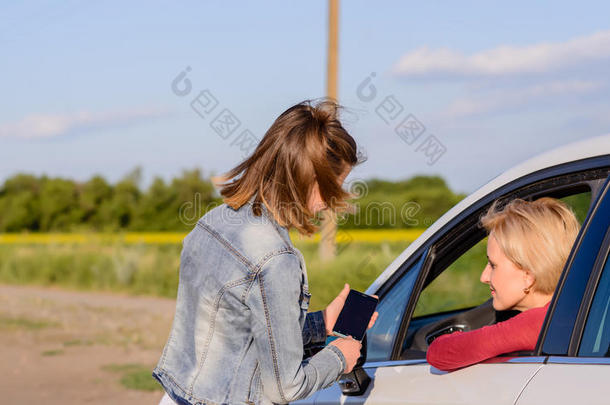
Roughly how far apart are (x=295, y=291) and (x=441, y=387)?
22.4 inches

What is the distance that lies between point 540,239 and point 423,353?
67 centimetres

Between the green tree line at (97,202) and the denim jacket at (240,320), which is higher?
the green tree line at (97,202)

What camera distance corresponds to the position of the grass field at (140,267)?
12117mm

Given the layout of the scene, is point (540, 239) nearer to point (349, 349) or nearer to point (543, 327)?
point (543, 327)

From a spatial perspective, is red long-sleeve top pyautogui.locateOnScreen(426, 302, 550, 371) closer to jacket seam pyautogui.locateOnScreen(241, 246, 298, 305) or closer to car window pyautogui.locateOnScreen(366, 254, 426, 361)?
car window pyautogui.locateOnScreen(366, 254, 426, 361)

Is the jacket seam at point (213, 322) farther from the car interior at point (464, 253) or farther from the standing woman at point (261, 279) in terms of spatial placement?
the car interior at point (464, 253)

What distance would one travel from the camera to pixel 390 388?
2.38 metres

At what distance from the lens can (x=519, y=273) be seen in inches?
88.7

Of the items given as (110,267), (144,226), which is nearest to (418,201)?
(110,267)

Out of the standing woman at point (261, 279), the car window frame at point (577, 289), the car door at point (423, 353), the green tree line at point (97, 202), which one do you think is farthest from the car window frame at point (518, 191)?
the green tree line at point (97, 202)

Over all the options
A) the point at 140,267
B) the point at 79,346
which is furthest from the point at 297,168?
the point at 140,267

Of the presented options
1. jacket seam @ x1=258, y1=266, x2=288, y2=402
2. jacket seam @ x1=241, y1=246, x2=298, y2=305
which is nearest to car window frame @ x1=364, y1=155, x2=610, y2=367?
jacket seam @ x1=258, y1=266, x2=288, y2=402

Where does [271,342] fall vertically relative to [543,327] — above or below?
below

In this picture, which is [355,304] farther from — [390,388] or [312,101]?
[312,101]
